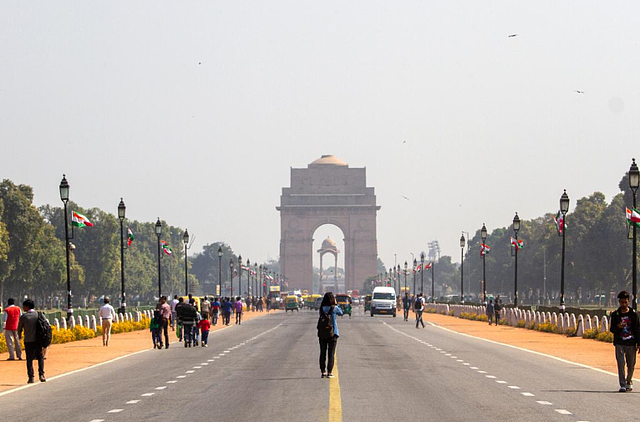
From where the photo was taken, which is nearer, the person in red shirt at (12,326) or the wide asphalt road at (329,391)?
the wide asphalt road at (329,391)

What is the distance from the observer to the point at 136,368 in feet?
87.5

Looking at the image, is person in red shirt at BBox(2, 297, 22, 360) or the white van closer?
person in red shirt at BBox(2, 297, 22, 360)

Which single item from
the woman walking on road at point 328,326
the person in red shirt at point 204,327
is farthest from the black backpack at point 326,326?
the person in red shirt at point 204,327

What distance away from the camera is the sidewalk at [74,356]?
24.9 meters

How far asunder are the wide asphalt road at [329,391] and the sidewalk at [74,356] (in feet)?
2.62

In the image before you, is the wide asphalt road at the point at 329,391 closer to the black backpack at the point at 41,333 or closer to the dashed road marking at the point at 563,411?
the dashed road marking at the point at 563,411

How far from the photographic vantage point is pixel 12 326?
97.0ft

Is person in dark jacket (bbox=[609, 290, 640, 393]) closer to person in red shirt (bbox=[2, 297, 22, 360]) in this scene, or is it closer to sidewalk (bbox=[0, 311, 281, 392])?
sidewalk (bbox=[0, 311, 281, 392])

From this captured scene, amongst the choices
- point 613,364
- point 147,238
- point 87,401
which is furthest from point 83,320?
point 147,238

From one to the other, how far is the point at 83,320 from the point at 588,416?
34.8 meters

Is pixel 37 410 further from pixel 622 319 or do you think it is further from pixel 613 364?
pixel 613 364

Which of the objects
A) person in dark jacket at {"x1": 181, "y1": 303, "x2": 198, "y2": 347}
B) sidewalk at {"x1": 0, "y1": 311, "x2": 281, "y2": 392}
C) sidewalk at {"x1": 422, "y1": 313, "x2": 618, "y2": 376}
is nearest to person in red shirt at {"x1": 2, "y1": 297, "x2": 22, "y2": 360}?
sidewalk at {"x1": 0, "y1": 311, "x2": 281, "y2": 392}

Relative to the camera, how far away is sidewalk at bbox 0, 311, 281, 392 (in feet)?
81.6

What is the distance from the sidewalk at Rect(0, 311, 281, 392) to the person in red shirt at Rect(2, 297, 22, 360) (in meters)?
0.41
